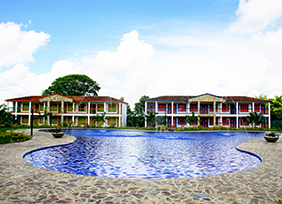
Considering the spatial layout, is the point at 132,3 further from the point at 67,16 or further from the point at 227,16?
the point at 227,16

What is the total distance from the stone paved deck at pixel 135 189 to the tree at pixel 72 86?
47554 mm

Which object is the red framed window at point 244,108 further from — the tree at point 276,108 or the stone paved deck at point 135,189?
the stone paved deck at point 135,189

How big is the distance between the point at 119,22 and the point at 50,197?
719 inches

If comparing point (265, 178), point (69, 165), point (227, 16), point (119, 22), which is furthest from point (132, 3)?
point (265, 178)

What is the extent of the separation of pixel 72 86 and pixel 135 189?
51.2 m

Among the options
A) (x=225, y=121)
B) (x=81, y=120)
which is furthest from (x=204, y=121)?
(x=81, y=120)

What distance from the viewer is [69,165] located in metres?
9.02

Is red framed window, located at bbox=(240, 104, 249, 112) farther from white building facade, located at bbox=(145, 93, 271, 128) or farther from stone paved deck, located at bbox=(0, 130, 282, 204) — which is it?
stone paved deck, located at bbox=(0, 130, 282, 204)

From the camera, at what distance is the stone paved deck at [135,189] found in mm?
4930

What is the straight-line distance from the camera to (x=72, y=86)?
53531mm

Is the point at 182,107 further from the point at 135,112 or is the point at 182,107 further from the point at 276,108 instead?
the point at 276,108

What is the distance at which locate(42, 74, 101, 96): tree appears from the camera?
5247 cm

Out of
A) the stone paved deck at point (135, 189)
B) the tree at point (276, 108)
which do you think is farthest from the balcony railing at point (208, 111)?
the stone paved deck at point (135, 189)

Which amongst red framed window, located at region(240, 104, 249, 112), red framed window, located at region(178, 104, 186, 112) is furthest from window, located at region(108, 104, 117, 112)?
red framed window, located at region(240, 104, 249, 112)
